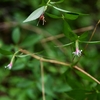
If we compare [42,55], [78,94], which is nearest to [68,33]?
[78,94]

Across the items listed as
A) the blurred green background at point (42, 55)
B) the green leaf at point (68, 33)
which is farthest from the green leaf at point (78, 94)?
the green leaf at point (68, 33)

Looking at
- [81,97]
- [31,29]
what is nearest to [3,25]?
[31,29]

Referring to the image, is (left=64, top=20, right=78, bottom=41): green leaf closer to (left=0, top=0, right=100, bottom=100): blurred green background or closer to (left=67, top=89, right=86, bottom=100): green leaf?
(left=0, top=0, right=100, bottom=100): blurred green background

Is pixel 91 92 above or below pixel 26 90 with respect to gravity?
below

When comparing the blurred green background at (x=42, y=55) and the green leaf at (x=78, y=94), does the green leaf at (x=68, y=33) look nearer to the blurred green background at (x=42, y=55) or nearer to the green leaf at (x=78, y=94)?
the blurred green background at (x=42, y=55)

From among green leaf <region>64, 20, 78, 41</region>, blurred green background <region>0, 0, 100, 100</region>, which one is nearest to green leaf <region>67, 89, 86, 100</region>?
blurred green background <region>0, 0, 100, 100</region>

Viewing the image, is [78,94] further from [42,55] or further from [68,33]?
[42,55]

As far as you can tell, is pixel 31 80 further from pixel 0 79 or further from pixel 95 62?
pixel 95 62

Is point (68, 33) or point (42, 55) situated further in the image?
point (42, 55)

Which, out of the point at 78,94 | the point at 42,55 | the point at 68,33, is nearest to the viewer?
the point at 68,33
